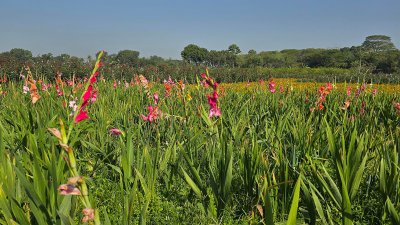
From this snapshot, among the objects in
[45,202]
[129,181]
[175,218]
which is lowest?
[175,218]

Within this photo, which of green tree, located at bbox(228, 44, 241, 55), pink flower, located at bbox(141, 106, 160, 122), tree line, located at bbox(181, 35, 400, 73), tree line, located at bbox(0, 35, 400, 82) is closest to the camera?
pink flower, located at bbox(141, 106, 160, 122)

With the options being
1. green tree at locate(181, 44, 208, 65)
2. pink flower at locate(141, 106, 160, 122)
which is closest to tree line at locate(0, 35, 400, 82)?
green tree at locate(181, 44, 208, 65)

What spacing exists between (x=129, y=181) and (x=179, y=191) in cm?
42

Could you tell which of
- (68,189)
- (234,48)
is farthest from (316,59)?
(68,189)

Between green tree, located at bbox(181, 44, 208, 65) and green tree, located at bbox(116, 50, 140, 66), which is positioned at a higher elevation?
green tree, located at bbox(181, 44, 208, 65)

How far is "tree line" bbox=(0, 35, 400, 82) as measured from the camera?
11.7 metres

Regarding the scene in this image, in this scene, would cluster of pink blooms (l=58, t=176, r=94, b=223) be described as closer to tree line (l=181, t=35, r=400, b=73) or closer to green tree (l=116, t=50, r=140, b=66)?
green tree (l=116, t=50, r=140, b=66)

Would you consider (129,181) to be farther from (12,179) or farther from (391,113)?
(391,113)

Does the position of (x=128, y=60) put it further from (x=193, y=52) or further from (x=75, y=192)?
(x=193, y=52)

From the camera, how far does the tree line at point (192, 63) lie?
38.5 ft

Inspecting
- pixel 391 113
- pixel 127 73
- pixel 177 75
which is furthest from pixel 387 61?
pixel 391 113

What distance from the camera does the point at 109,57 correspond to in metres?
15.7

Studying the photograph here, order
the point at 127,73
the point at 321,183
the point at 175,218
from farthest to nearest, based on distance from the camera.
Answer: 1. the point at 127,73
2. the point at 175,218
3. the point at 321,183

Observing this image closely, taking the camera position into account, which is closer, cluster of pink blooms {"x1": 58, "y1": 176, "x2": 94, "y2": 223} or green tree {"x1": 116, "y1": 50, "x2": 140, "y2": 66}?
cluster of pink blooms {"x1": 58, "y1": 176, "x2": 94, "y2": 223}
